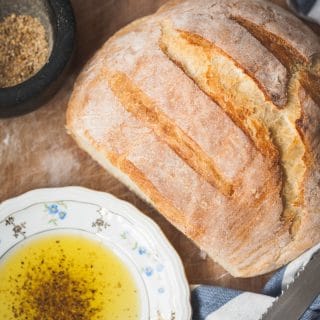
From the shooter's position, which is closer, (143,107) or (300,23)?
(143,107)

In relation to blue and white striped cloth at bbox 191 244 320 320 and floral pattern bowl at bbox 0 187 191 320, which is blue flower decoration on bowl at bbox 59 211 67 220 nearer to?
floral pattern bowl at bbox 0 187 191 320

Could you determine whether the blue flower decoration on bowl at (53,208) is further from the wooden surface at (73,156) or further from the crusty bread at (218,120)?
the crusty bread at (218,120)

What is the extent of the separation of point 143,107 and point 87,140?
192 mm

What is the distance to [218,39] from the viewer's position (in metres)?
1.88

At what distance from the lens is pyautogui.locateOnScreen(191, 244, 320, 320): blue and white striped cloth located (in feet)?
6.86

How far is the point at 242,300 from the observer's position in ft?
6.96

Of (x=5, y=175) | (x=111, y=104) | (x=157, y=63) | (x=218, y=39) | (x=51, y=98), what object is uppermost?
(x=218, y=39)

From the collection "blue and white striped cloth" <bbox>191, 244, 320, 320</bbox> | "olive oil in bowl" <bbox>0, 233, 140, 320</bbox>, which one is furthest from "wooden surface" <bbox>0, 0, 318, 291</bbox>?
"olive oil in bowl" <bbox>0, 233, 140, 320</bbox>

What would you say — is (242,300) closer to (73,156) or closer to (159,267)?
(159,267)

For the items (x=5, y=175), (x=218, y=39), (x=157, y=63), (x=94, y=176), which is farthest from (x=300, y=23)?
(x=5, y=175)

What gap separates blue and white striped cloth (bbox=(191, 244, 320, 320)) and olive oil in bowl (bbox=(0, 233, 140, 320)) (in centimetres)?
19

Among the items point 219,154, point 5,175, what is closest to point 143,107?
point 219,154

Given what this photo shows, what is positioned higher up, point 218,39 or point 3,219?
point 218,39

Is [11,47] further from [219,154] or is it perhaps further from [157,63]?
[219,154]
